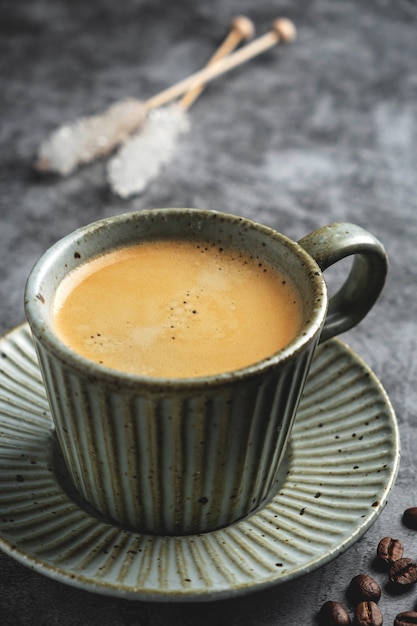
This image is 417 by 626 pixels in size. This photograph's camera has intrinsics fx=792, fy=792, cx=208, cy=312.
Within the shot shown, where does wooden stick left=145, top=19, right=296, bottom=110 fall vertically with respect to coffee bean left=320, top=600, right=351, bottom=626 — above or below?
above

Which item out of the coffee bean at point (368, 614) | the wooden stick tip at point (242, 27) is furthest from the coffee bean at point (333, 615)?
the wooden stick tip at point (242, 27)

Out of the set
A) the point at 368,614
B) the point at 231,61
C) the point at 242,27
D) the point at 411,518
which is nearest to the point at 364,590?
the point at 368,614

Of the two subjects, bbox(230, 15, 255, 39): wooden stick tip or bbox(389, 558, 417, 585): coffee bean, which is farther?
bbox(230, 15, 255, 39): wooden stick tip

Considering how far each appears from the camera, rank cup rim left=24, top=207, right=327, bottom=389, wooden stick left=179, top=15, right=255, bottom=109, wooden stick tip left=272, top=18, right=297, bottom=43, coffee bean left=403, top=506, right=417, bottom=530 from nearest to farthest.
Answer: cup rim left=24, top=207, right=327, bottom=389
coffee bean left=403, top=506, right=417, bottom=530
wooden stick left=179, top=15, right=255, bottom=109
wooden stick tip left=272, top=18, right=297, bottom=43

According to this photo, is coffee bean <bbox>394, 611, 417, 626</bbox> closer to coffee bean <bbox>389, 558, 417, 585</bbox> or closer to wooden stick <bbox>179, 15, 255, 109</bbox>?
coffee bean <bbox>389, 558, 417, 585</bbox>

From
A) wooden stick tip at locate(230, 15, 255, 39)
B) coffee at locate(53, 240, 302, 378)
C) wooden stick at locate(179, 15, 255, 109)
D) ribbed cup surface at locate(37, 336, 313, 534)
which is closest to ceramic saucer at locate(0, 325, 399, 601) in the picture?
ribbed cup surface at locate(37, 336, 313, 534)

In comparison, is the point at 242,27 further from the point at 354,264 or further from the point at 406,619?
the point at 406,619

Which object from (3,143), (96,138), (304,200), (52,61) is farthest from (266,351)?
(52,61)
